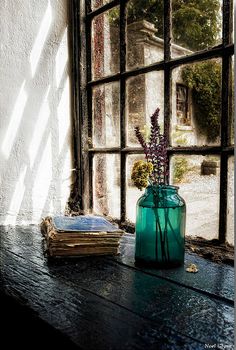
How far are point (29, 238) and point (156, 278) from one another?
62cm

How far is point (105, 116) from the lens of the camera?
5.89 ft

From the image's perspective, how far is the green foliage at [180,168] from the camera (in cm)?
139

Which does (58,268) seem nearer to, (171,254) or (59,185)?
(171,254)

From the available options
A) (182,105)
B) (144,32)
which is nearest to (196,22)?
(144,32)

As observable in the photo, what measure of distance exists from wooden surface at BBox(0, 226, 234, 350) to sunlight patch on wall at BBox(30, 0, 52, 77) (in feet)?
3.04

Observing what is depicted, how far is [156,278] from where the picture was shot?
0.96 meters

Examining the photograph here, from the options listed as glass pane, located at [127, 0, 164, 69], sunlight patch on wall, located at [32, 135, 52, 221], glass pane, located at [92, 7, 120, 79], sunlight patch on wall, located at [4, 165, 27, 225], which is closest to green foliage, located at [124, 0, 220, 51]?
glass pane, located at [127, 0, 164, 69]

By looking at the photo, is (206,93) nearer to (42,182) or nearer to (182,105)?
(182,105)

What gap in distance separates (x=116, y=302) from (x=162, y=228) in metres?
0.31

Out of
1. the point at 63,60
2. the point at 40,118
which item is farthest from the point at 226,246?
the point at 63,60

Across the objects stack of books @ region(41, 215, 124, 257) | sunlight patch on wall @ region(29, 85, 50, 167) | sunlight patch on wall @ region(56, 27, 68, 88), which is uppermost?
sunlight patch on wall @ region(56, 27, 68, 88)

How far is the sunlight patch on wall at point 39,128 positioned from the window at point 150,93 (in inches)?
6.1

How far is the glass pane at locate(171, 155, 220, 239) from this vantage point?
127 centimetres

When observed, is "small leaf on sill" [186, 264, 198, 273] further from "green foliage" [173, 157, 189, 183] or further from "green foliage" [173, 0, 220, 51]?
"green foliage" [173, 0, 220, 51]
